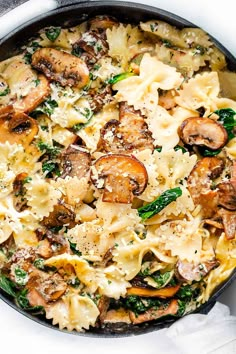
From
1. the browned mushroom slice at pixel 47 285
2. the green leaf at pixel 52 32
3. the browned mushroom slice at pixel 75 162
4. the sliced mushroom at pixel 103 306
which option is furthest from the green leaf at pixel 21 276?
the green leaf at pixel 52 32

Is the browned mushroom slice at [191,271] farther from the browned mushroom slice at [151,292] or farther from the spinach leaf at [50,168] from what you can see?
the spinach leaf at [50,168]

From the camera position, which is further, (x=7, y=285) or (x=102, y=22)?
(x=102, y=22)

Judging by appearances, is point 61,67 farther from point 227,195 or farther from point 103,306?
point 103,306

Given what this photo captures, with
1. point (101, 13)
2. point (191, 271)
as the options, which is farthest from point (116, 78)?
point (191, 271)

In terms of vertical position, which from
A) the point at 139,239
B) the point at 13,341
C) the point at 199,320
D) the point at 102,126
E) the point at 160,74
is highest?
the point at 160,74

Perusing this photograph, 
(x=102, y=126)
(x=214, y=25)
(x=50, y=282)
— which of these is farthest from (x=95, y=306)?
(x=214, y=25)

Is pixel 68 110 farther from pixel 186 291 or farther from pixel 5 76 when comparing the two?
pixel 186 291
